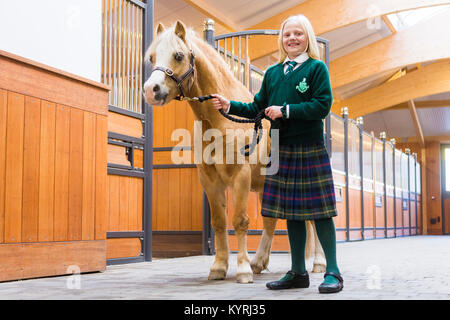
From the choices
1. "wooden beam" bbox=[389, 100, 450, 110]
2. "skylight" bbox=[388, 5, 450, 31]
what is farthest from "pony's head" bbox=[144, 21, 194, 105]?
"wooden beam" bbox=[389, 100, 450, 110]

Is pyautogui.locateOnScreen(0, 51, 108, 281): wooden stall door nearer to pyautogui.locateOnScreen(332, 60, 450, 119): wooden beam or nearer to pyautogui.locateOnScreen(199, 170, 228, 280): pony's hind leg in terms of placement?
pyautogui.locateOnScreen(199, 170, 228, 280): pony's hind leg

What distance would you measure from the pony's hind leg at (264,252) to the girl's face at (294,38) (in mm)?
1419

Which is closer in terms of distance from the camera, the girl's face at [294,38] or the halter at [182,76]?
the girl's face at [294,38]

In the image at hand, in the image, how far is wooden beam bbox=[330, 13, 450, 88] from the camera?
39.0 feet

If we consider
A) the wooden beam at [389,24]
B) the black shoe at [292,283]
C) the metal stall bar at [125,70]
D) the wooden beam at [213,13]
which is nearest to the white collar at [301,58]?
the black shoe at [292,283]

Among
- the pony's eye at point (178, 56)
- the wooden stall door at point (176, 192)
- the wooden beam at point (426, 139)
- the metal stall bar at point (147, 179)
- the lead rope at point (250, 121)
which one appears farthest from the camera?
the wooden beam at point (426, 139)

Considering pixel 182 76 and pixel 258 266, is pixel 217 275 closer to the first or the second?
pixel 258 266

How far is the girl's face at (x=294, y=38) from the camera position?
2.50m

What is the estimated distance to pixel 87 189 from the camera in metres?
3.44

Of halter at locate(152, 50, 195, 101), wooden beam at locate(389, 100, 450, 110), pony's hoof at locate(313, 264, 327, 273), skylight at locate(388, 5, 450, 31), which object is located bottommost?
pony's hoof at locate(313, 264, 327, 273)

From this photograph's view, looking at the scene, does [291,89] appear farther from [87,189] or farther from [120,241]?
[120,241]

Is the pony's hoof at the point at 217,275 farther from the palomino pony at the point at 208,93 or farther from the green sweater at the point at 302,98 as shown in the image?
the green sweater at the point at 302,98

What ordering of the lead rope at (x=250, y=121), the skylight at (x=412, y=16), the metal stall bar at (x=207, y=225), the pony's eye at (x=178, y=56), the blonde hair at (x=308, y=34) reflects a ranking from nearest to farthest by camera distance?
the blonde hair at (x=308, y=34)
the lead rope at (x=250, y=121)
the pony's eye at (x=178, y=56)
the metal stall bar at (x=207, y=225)
the skylight at (x=412, y=16)
